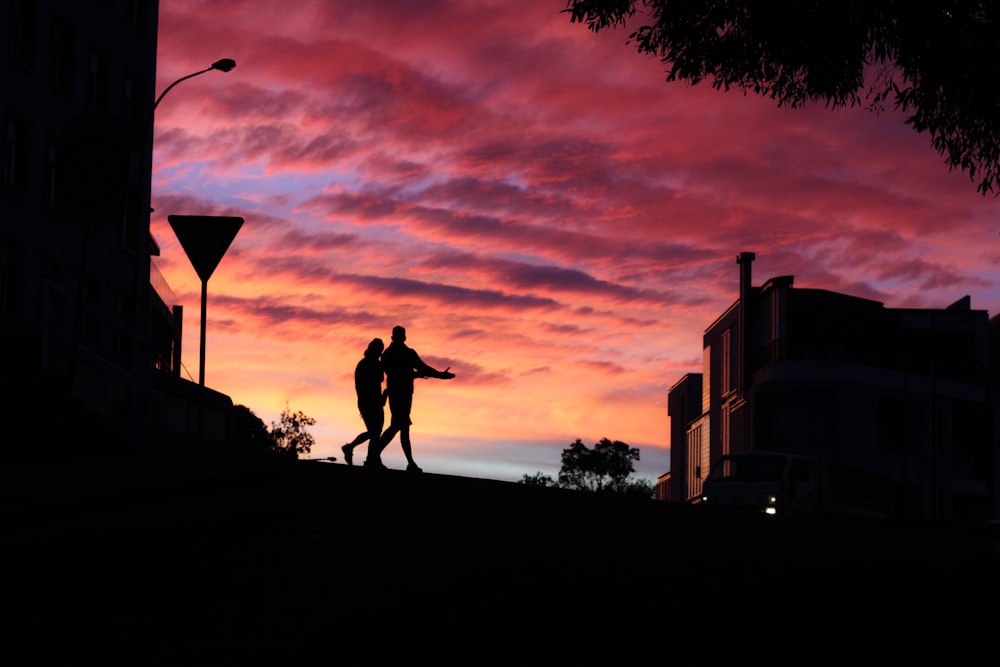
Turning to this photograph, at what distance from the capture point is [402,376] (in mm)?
22594

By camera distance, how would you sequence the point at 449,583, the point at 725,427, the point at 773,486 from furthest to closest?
the point at 725,427
the point at 773,486
the point at 449,583

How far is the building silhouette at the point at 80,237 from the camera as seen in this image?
1516 centimetres

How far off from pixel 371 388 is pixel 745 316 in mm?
48280

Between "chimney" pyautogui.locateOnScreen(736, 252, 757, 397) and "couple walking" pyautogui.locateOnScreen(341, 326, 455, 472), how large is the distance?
155ft

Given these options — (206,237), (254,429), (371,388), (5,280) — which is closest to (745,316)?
(5,280)

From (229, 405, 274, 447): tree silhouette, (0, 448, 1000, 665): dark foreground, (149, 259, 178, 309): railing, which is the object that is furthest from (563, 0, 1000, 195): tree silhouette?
(229, 405, 274, 447): tree silhouette

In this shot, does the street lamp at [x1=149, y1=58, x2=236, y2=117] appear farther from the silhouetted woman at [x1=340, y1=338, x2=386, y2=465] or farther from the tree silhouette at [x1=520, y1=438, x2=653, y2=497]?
the tree silhouette at [x1=520, y1=438, x2=653, y2=497]

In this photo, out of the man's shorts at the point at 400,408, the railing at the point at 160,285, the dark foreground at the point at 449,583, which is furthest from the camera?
the railing at the point at 160,285

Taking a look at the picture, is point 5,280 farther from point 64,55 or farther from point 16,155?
point 64,55

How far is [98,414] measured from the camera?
2159 cm

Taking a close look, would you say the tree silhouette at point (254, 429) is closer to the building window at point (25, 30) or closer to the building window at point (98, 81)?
the building window at point (98, 81)

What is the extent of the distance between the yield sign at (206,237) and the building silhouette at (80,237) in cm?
111

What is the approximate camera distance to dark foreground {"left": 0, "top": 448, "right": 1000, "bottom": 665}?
6934 mm

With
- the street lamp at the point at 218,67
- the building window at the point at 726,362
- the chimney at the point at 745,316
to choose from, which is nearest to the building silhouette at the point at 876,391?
the chimney at the point at 745,316
